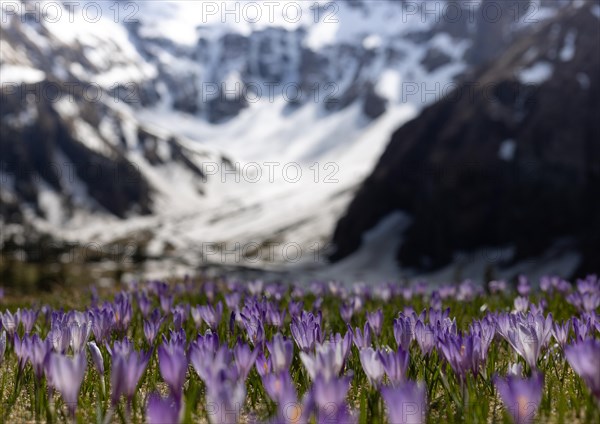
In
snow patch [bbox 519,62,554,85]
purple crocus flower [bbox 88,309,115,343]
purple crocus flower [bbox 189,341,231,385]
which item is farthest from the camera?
snow patch [bbox 519,62,554,85]

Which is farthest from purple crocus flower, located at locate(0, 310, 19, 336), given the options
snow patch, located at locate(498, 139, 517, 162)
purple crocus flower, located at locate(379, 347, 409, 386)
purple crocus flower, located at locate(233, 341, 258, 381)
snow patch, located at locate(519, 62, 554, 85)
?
snow patch, located at locate(519, 62, 554, 85)

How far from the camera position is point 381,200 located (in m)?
59.5

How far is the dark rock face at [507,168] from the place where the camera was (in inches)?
1831

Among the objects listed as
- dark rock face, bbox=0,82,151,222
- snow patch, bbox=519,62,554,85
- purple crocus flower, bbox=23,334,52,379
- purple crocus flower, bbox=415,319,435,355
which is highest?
dark rock face, bbox=0,82,151,222

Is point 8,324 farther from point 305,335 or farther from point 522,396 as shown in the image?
point 522,396

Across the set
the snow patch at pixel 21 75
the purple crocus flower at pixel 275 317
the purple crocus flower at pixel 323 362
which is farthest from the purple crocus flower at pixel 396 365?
the snow patch at pixel 21 75

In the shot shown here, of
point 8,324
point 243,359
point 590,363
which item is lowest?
point 590,363

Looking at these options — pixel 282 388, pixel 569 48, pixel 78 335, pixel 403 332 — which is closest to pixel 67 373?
pixel 282 388

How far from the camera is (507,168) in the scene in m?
49.4

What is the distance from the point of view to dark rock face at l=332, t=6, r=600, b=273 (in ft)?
153

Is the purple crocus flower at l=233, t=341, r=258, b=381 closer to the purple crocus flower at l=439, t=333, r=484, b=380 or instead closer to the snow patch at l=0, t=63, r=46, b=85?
the purple crocus flower at l=439, t=333, r=484, b=380

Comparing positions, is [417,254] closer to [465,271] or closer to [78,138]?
[465,271]

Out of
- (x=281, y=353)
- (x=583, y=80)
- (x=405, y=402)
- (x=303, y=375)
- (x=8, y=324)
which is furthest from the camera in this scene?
(x=583, y=80)

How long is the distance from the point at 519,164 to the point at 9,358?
1953 inches
